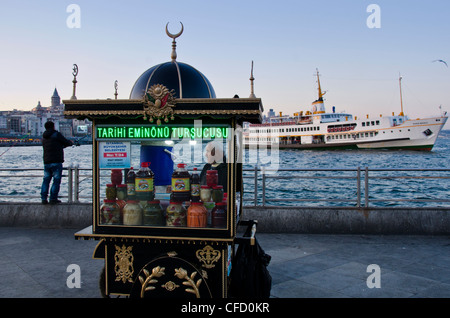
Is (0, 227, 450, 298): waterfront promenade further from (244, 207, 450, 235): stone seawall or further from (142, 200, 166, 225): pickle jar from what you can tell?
(142, 200, 166, 225): pickle jar

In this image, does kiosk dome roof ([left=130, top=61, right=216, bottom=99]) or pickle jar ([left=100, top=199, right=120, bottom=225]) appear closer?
pickle jar ([left=100, top=199, right=120, bottom=225])

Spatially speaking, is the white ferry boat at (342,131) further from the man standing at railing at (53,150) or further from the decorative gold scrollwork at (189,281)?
the decorative gold scrollwork at (189,281)

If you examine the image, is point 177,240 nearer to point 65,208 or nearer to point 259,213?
point 259,213

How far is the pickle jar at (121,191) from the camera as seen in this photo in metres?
4.89

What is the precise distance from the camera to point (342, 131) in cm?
9575

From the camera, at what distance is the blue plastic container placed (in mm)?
5820

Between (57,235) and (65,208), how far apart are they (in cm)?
91

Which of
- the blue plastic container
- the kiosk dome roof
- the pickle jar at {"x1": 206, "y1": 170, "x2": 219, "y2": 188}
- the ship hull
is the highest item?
the ship hull

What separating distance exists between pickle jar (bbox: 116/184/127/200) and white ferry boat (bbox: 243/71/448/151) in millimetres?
80289

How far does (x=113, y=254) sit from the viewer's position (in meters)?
4.75

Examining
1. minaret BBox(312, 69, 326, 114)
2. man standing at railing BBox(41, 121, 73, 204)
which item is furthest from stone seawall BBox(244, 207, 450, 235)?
minaret BBox(312, 69, 326, 114)

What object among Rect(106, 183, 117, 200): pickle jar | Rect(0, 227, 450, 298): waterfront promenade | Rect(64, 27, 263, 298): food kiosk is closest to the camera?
Rect(64, 27, 263, 298): food kiosk

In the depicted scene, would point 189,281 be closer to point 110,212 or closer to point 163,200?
point 163,200
